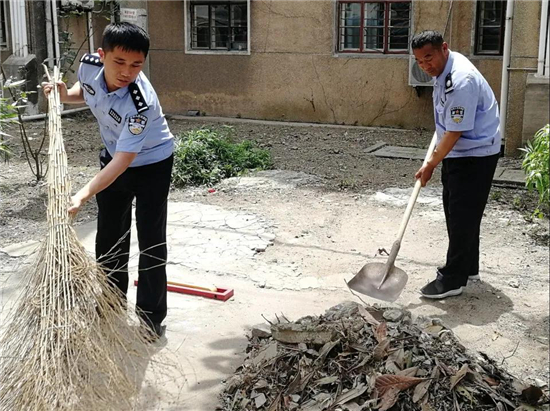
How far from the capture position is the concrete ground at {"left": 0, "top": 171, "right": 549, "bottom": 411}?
3.76m

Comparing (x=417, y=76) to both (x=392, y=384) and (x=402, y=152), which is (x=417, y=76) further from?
(x=392, y=384)

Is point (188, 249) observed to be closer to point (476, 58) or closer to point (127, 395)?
point (127, 395)

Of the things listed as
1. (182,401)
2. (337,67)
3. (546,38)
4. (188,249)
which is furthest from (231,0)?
(182,401)

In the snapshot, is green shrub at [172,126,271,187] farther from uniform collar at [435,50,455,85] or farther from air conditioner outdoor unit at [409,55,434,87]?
uniform collar at [435,50,455,85]

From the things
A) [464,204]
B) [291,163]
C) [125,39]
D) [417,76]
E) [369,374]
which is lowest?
[369,374]

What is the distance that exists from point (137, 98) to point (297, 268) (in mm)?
2211

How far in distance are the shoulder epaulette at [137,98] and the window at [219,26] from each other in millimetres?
8992

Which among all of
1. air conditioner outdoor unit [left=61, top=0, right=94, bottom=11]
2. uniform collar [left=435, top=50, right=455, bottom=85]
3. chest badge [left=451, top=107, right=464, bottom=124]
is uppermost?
air conditioner outdoor unit [left=61, top=0, right=94, bottom=11]

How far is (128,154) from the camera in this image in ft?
10.5

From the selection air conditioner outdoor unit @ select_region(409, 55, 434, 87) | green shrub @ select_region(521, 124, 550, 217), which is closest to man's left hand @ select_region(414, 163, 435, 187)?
green shrub @ select_region(521, 124, 550, 217)

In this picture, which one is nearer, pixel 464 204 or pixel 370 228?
pixel 464 204

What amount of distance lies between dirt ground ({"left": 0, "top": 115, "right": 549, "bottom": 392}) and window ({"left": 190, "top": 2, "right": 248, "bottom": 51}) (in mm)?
3469

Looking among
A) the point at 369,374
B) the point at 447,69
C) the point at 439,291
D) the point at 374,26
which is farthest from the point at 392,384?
the point at 374,26

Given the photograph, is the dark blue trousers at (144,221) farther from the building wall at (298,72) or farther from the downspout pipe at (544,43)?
the building wall at (298,72)
